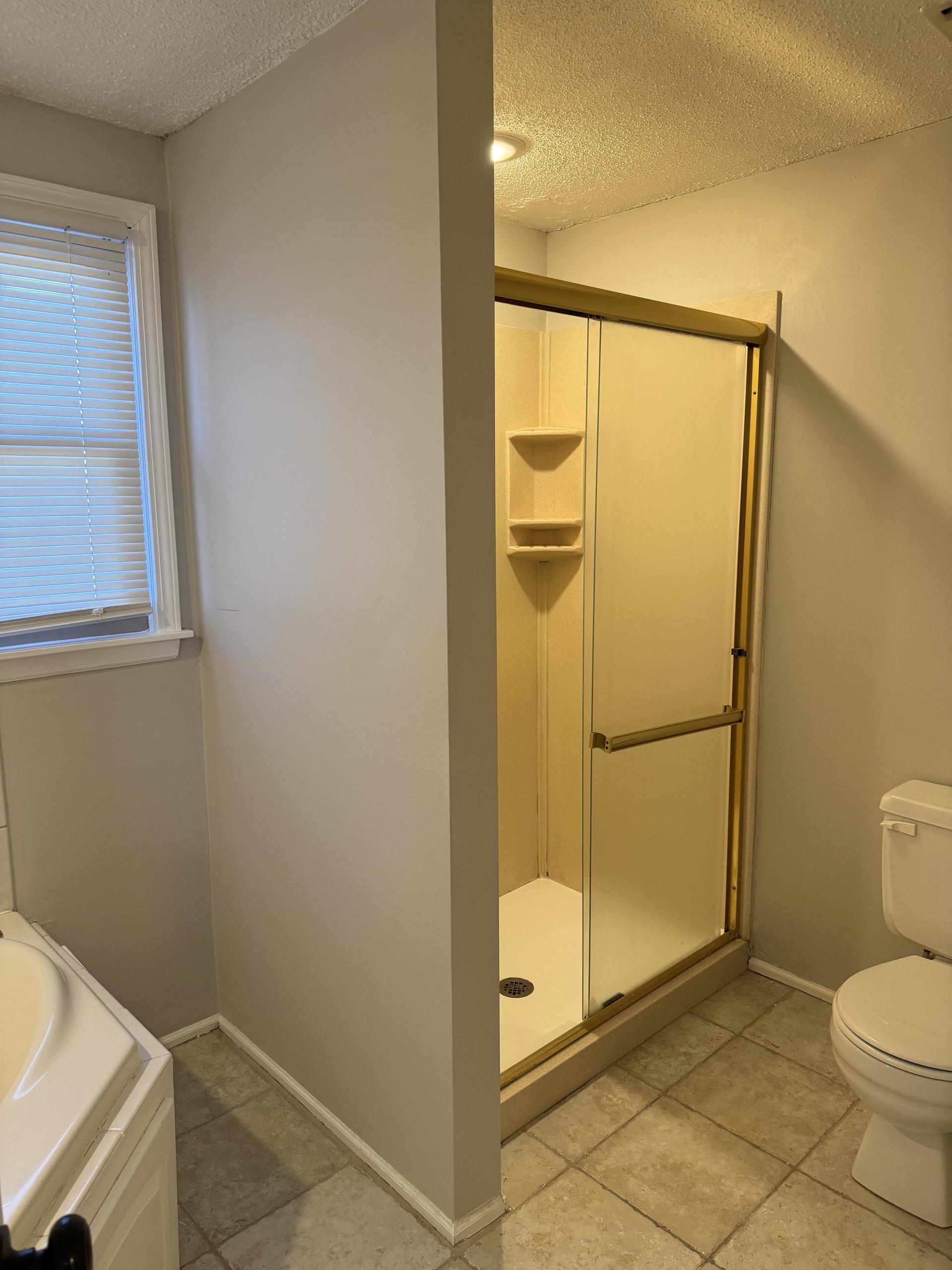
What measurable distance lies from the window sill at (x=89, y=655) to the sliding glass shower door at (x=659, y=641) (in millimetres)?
1135

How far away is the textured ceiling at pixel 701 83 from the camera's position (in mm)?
1737

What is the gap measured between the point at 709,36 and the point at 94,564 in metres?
1.85

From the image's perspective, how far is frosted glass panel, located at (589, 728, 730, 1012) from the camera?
2406 millimetres

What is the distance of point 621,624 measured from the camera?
7.80 ft

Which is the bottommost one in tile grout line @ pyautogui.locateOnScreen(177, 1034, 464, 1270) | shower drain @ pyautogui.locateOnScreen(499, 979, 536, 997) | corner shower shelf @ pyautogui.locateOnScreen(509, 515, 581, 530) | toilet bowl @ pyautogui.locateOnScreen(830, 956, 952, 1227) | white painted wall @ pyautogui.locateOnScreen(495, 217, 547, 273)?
tile grout line @ pyautogui.locateOnScreen(177, 1034, 464, 1270)

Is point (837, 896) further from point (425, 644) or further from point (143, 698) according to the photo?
point (143, 698)

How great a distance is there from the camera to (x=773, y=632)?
8.95 feet

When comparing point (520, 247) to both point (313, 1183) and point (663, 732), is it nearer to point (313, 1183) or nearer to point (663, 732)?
point (663, 732)

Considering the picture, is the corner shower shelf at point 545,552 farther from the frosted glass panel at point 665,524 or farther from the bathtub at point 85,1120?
the bathtub at point 85,1120

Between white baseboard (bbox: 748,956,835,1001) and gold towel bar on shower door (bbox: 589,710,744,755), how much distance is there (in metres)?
0.80

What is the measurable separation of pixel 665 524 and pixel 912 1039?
137 cm

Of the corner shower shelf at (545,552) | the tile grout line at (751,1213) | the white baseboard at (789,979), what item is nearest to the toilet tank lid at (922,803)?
the white baseboard at (789,979)

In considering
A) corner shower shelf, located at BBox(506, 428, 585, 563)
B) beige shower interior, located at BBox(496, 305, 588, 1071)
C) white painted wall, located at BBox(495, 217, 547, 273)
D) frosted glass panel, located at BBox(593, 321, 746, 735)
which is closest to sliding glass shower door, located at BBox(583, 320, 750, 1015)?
frosted glass panel, located at BBox(593, 321, 746, 735)

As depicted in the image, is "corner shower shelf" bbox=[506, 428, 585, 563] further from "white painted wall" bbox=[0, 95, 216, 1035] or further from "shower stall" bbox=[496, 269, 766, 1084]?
"white painted wall" bbox=[0, 95, 216, 1035]
